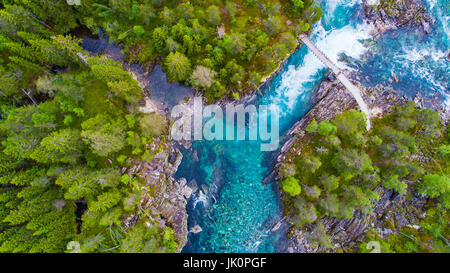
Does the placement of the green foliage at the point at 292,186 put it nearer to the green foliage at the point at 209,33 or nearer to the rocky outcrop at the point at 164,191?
the rocky outcrop at the point at 164,191

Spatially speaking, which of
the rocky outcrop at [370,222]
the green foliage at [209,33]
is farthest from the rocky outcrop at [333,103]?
the rocky outcrop at [370,222]

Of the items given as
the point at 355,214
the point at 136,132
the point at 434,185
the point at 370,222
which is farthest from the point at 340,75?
the point at 136,132

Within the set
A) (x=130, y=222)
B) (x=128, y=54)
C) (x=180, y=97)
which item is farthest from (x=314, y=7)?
(x=130, y=222)

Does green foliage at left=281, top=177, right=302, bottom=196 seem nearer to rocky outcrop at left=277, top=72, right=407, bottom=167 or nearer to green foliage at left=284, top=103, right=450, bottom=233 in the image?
green foliage at left=284, top=103, right=450, bottom=233

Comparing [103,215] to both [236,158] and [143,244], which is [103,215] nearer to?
[143,244]

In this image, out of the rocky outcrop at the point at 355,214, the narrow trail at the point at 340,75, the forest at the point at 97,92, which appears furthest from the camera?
the narrow trail at the point at 340,75

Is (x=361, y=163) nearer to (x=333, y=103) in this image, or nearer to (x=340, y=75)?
(x=333, y=103)
